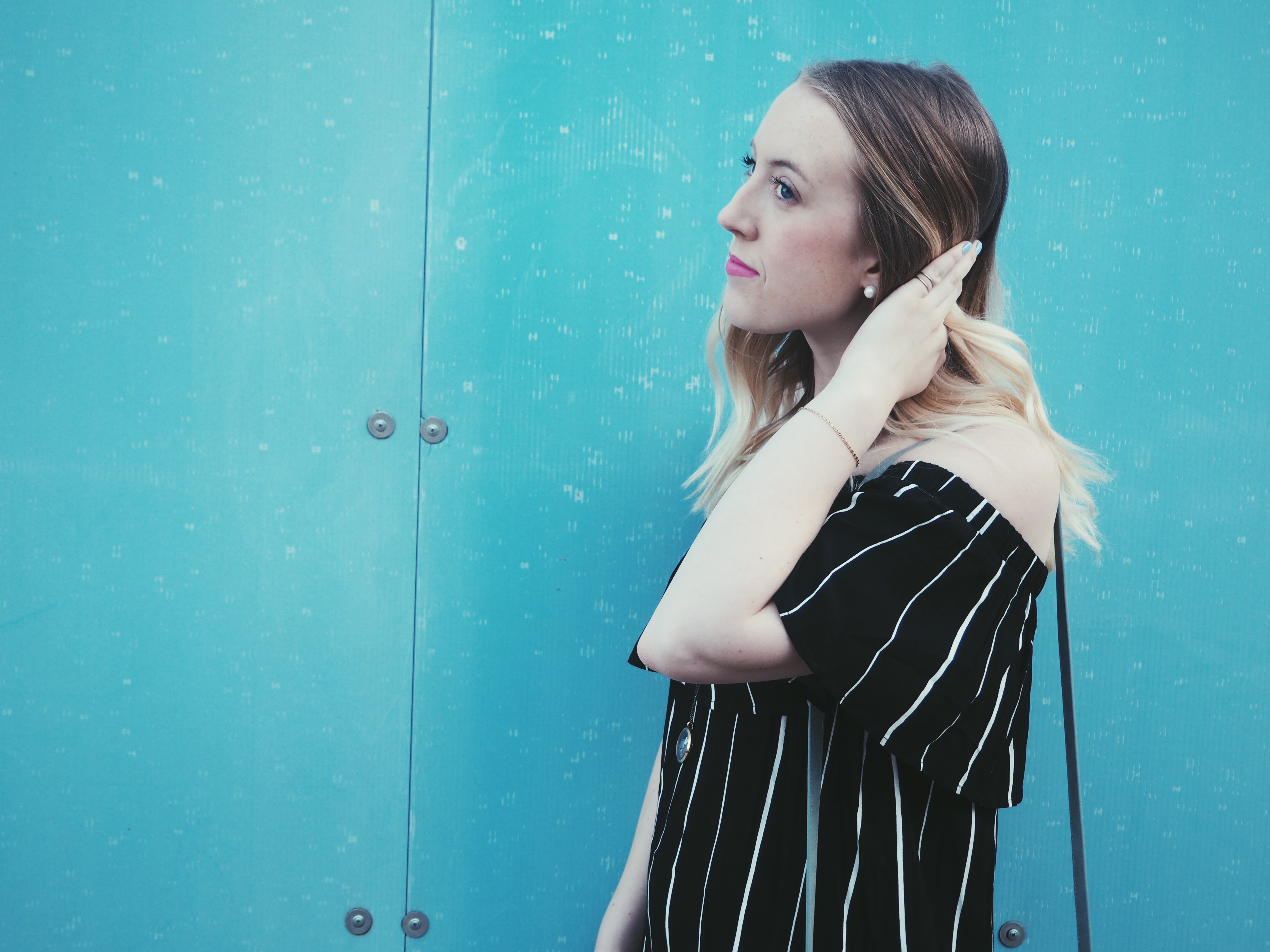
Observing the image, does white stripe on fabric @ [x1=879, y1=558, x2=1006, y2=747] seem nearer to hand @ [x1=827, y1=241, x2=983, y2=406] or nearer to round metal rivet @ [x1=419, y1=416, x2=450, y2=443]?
hand @ [x1=827, y1=241, x2=983, y2=406]

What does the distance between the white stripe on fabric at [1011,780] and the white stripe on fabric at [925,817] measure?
72 millimetres

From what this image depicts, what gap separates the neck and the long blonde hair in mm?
56

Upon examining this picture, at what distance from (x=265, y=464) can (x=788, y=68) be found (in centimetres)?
91

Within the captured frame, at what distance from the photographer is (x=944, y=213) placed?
856 millimetres

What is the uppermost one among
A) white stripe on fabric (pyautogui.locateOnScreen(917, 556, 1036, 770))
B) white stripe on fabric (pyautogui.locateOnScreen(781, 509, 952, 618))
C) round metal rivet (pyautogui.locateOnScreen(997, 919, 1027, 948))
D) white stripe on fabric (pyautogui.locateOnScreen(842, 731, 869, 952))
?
white stripe on fabric (pyautogui.locateOnScreen(781, 509, 952, 618))

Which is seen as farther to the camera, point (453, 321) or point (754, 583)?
point (453, 321)

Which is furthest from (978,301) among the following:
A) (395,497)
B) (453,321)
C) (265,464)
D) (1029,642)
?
(265,464)

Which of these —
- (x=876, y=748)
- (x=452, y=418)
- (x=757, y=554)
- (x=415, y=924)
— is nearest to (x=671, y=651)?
(x=757, y=554)

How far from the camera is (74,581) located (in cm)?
115

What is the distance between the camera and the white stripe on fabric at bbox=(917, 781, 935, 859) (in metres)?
0.80

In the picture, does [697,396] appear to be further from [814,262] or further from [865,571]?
[865,571]

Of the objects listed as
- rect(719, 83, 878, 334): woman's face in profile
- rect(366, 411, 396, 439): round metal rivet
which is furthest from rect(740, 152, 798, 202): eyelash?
rect(366, 411, 396, 439): round metal rivet

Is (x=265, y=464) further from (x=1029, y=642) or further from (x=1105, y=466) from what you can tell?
(x=1105, y=466)

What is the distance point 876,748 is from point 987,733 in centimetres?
10
